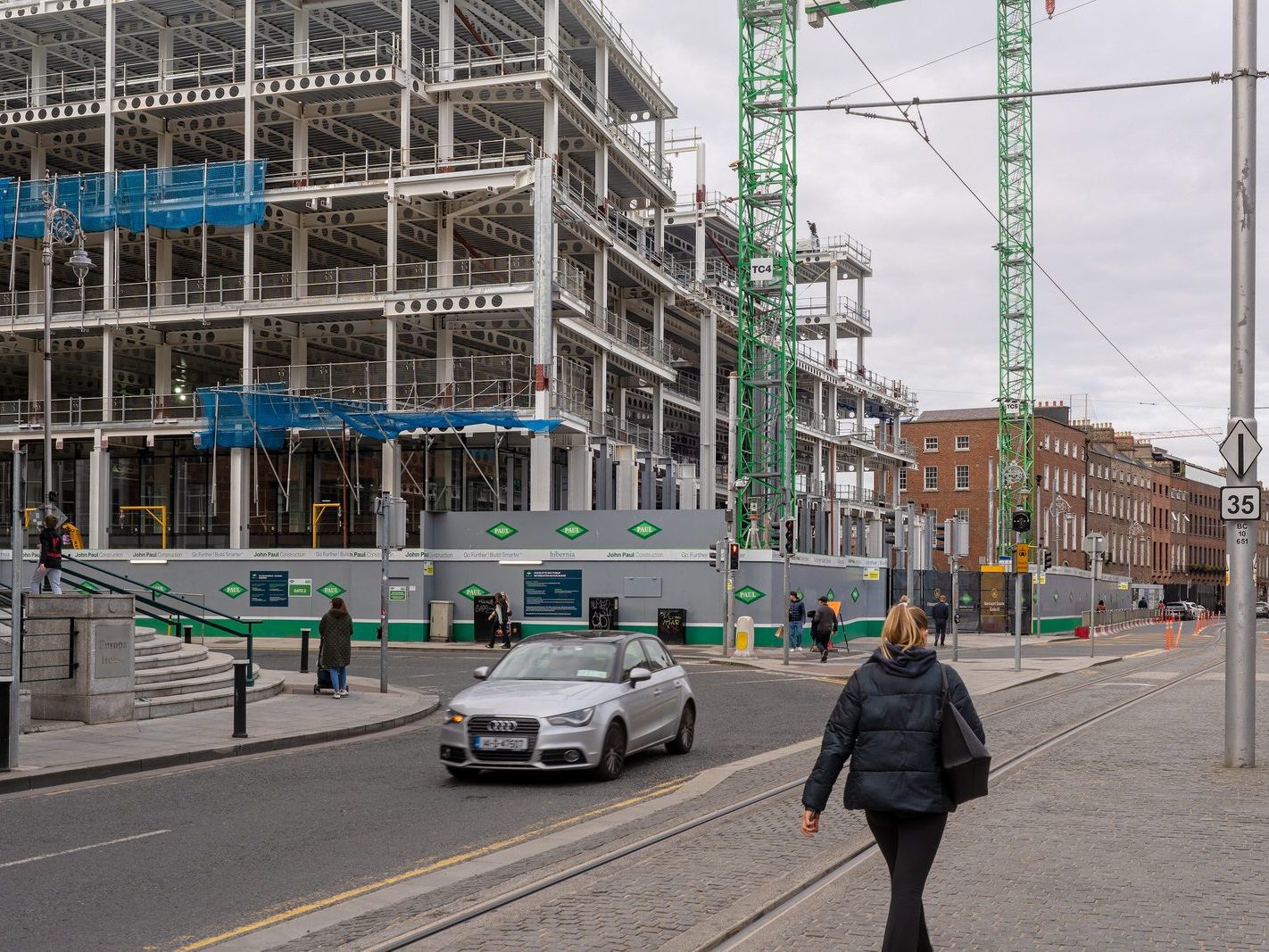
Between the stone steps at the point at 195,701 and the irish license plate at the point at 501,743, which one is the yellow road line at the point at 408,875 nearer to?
the irish license plate at the point at 501,743

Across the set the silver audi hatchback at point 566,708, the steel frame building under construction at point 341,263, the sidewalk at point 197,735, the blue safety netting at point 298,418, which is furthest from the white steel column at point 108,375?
the silver audi hatchback at point 566,708

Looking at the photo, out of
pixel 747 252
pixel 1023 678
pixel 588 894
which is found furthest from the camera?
pixel 747 252

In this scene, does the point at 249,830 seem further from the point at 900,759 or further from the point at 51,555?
the point at 51,555

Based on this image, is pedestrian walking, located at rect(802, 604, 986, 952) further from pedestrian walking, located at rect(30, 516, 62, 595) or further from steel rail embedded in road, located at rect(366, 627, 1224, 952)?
pedestrian walking, located at rect(30, 516, 62, 595)

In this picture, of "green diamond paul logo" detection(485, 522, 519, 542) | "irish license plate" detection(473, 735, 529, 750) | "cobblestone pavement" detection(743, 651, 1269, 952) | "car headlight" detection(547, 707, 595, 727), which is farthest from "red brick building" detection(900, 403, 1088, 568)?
"cobblestone pavement" detection(743, 651, 1269, 952)

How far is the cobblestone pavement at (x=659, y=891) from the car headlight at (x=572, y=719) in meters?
1.65

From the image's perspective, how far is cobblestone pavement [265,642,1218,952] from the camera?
23.0ft

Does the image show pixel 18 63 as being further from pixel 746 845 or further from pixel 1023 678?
pixel 746 845

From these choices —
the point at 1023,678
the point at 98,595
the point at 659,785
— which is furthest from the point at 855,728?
the point at 1023,678

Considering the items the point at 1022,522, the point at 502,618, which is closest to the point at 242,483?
the point at 502,618

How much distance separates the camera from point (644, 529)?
1635 inches

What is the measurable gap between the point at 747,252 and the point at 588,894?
47426 mm

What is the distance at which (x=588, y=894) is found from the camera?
26.2 feet

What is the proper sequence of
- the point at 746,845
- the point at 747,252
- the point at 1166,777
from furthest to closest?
the point at 747,252 < the point at 1166,777 < the point at 746,845
